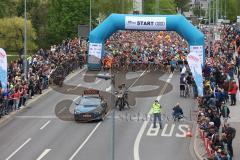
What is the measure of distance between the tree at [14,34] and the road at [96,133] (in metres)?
54.8

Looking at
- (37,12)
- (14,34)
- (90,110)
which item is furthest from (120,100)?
(37,12)

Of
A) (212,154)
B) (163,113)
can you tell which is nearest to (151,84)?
(163,113)

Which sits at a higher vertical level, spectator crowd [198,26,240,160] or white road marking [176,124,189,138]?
spectator crowd [198,26,240,160]

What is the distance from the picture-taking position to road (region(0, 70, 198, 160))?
98.2 ft

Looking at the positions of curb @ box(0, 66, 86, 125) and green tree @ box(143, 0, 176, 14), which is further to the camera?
A: green tree @ box(143, 0, 176, 14)

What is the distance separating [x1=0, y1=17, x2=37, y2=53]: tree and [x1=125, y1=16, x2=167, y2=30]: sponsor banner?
2019 inches

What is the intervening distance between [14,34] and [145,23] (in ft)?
182

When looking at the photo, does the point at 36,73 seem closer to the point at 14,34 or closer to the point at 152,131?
the point at 152,131

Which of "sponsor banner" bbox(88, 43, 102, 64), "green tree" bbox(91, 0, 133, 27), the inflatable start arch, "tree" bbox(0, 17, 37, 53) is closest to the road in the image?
the inflatable start arch

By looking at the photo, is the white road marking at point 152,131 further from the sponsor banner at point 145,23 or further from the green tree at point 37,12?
the green tree at point 37,12

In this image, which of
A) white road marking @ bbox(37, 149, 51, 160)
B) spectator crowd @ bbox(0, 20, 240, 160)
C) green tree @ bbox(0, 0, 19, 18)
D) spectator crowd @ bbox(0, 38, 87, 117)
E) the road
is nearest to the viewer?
white road marking @ bbox(37, 149, 51, 160)

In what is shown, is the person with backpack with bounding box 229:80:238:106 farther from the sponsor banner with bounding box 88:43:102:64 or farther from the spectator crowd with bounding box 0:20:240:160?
the sponsor banner with bounding box 88:43:102:64

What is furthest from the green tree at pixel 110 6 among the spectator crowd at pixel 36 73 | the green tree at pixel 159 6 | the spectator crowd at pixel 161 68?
the spectator crowd at pixel 36 73

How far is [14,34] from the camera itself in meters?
101
